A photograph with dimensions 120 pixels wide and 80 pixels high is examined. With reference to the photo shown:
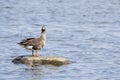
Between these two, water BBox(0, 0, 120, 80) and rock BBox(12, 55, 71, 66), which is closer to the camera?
water BBox(0, 0, 120, 80)

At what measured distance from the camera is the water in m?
23.3

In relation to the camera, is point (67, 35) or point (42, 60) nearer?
point (42, 60)

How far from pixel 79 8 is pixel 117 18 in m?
5.94

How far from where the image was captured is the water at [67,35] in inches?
919

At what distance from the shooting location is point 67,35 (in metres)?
32.8

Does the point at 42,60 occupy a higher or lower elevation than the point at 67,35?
lower

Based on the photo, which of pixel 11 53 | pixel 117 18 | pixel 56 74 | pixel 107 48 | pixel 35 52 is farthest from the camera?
pixel 117 18

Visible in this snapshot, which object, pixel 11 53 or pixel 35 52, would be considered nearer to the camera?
pixel 35 52

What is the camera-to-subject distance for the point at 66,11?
141ft

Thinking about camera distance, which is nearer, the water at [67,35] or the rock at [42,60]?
the water at [67,35]

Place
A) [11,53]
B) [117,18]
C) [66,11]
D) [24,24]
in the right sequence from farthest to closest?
[66,11], [117,18], [24,24], [11,53]

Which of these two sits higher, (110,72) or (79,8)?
(79,8)

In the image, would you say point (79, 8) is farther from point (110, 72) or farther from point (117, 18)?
point (110, 72)

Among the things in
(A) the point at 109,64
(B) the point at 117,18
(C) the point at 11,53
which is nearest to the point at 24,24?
(B) the point at 117,18
